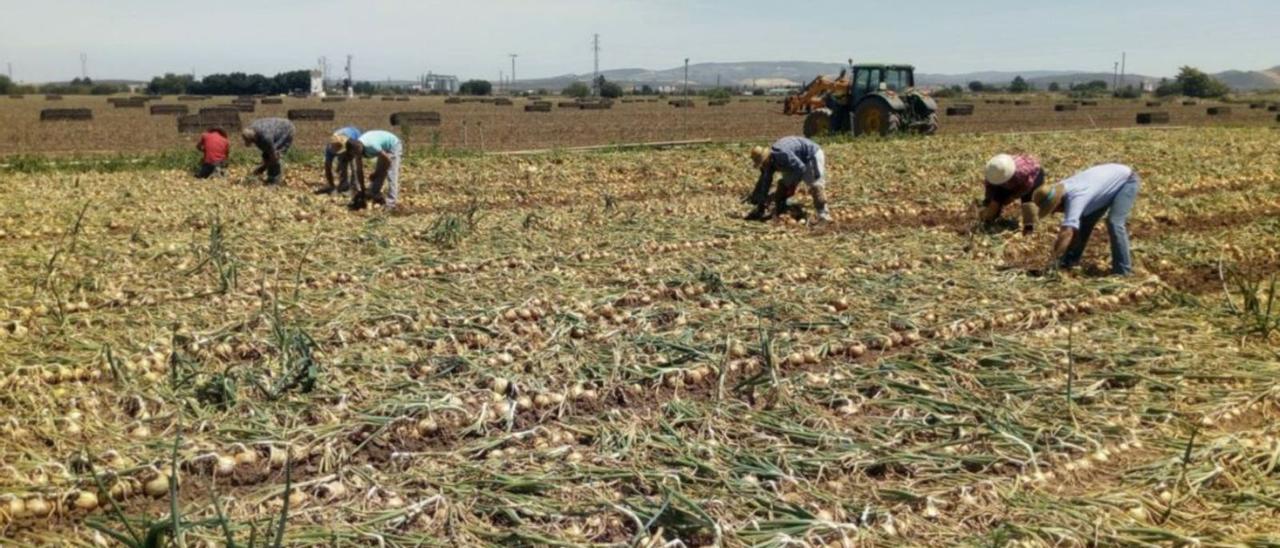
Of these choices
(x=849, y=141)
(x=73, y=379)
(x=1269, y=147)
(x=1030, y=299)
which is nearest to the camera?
(x=73, y=379)

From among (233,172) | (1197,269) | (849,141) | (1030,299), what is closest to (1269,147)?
(849,141)

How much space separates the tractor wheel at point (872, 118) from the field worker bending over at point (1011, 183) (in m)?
13.2

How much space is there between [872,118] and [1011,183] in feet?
46.7

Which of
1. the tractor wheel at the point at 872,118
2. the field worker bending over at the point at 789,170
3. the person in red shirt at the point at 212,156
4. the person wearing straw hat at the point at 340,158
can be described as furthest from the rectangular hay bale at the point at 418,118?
the field worker bending over at the point at 789,170

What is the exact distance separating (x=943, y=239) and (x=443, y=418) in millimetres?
6063

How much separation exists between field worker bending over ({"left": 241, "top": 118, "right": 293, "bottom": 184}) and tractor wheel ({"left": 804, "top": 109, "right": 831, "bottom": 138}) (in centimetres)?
1350

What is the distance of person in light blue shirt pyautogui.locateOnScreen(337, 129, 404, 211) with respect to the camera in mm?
11445

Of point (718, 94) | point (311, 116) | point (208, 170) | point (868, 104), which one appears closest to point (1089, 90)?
point (718, 94)

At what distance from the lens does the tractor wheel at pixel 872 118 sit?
22.4 metres

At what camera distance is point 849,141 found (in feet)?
68.5

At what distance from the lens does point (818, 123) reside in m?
24.1

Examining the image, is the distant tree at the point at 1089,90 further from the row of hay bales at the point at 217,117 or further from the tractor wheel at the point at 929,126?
the row of hay bales at the point at 217,117

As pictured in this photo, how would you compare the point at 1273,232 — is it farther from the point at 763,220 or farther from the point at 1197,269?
the point at 763,220

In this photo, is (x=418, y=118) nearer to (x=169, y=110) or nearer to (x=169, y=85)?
(x=169, y=110)
